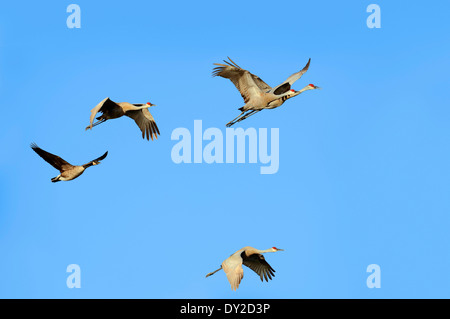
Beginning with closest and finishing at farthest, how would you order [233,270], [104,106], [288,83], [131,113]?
[233,270]
[104,106]
[288,83]
[131,113]

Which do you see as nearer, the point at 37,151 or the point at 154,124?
the point at 37,151

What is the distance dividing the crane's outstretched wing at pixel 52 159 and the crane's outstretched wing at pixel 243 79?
5582mm

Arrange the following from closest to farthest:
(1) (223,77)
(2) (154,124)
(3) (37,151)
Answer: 1. (3) (37,151)
2. (1) (223,77)
3. (2) (154,124)

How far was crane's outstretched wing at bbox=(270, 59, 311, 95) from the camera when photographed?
24.6m

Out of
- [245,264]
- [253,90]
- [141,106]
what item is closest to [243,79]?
[253,90]

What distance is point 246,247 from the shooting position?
22469 mm

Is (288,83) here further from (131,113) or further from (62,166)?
(62,166)

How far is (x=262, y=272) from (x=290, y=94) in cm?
614

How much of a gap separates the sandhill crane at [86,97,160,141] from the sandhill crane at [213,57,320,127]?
2.75 m

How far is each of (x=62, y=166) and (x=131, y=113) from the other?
377 cm

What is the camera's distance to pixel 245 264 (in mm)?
23266

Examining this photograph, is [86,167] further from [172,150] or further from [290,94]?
[290,94]

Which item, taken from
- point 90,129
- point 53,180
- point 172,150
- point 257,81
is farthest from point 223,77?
point 53,180
